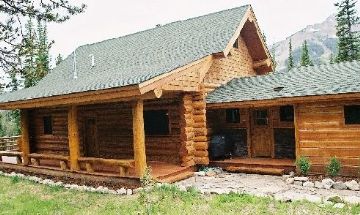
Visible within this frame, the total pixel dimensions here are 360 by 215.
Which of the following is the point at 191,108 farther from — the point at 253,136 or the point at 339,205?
the point at 339,205

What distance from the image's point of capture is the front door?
15.0 metres

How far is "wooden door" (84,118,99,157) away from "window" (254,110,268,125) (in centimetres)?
760

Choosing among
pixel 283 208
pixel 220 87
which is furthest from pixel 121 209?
pixel 220 87

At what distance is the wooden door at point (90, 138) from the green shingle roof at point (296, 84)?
6.15 m

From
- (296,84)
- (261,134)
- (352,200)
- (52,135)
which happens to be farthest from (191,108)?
(52,135)

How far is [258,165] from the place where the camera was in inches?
547

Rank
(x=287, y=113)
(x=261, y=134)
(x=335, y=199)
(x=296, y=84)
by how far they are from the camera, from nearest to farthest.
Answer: (x=335, y=199) → (x=296, y=84) → (x=287, y=113) → (x=261, y=134)

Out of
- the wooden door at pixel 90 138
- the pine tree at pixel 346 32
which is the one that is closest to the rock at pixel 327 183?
the wooden door at pixel 90 138

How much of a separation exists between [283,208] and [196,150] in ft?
20.3

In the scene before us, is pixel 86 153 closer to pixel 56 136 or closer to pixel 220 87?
pixel 56 136

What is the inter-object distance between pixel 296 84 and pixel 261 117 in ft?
6.90

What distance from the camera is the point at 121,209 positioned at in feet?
31.2

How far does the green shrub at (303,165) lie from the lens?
1244cm

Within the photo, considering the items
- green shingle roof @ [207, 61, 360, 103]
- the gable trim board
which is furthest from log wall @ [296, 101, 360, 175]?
the gable trim board
